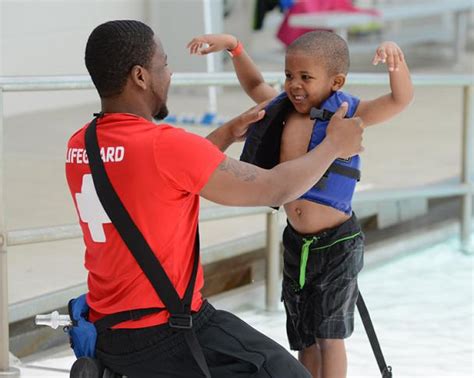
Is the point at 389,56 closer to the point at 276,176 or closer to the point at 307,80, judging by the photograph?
the point at 307,80

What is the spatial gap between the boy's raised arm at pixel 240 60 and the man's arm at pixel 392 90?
0.37 meters

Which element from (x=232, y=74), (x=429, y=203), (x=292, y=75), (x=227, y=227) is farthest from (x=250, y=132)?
(x=429, y=203)

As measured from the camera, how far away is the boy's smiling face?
2.90 metres

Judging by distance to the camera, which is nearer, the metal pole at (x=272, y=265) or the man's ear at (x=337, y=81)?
the man's ear at (x=337, y=81)

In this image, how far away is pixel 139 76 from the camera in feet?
7.98

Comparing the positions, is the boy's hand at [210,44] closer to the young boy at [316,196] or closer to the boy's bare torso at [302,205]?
the young boy at [316,196]

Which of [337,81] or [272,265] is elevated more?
[337,81]

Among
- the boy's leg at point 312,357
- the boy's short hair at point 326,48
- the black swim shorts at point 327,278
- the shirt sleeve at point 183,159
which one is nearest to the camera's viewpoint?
the shirt sleeve at point 183,159

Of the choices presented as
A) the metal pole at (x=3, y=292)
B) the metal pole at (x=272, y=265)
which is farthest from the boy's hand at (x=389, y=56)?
the metal pole at (x=272, y=265)

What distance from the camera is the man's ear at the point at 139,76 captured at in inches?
95.4

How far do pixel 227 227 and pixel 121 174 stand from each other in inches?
116

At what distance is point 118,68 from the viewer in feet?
7.94

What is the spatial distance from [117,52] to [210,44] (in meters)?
0.64

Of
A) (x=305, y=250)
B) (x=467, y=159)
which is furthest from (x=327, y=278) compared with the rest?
(x=467, y=159)
